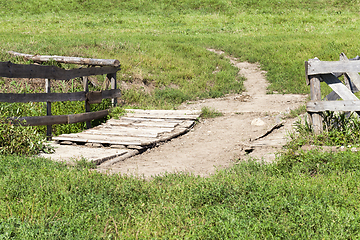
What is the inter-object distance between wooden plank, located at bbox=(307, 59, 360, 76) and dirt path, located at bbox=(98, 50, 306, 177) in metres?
1.79

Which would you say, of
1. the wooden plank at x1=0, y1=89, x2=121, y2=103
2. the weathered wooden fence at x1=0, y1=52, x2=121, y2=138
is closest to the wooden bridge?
the weathered wooden fence at x1=0, y1=52, x2=121, y2=138

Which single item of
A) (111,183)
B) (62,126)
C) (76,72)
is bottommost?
(62,126)

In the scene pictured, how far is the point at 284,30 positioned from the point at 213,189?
87.9 feet

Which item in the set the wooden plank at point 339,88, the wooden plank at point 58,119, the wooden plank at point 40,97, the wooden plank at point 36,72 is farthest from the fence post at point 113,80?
the wooden plank at point 339,88

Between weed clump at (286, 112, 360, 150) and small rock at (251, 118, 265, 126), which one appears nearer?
Result: weed clump at (286, 112, 360, 150)

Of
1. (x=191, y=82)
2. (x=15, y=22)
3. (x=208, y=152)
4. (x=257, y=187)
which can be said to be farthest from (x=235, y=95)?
(x=15, y=22)

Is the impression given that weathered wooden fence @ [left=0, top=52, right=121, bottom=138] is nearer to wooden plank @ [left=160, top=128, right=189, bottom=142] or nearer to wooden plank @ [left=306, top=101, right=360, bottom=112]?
wooden plank @ [left=160, top=128, right=189, bottom=142]

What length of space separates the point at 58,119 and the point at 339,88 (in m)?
6.66

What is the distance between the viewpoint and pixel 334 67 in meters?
6.70

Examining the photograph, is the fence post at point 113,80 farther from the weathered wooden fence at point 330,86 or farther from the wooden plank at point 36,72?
the weathered wooden fence at point 330,86

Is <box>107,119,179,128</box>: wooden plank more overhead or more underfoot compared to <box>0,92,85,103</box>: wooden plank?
more underfoot

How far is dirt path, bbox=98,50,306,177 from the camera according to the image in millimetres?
7098

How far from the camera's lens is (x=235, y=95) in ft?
49.3

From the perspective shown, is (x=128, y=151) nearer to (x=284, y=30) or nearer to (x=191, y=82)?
(x=191, y=82)
